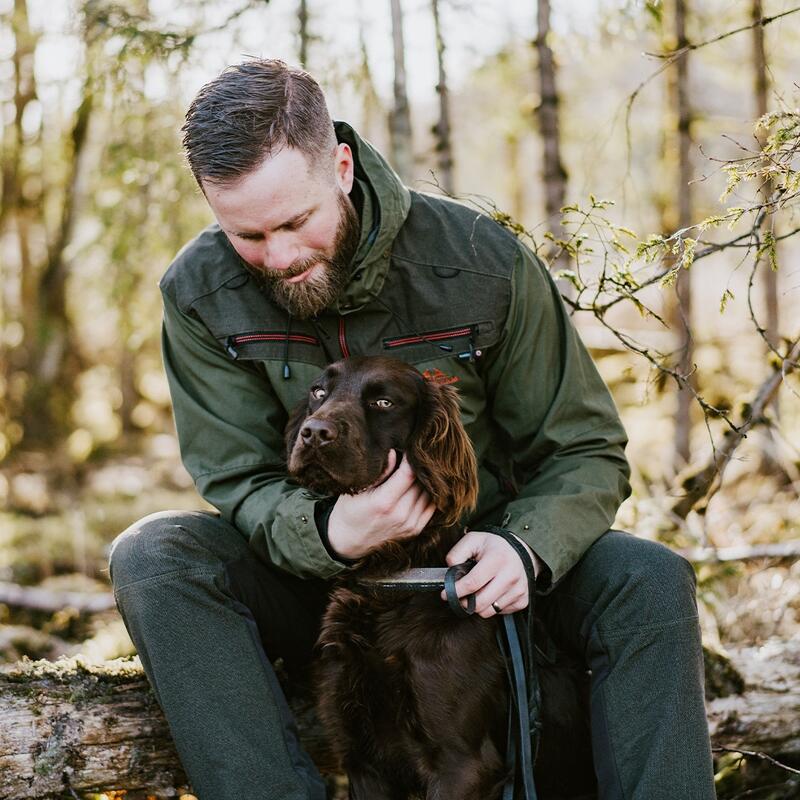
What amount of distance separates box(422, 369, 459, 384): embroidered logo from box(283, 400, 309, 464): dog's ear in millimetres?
380

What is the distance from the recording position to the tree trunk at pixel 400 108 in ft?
18.1

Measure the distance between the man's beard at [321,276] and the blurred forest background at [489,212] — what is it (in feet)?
1.02

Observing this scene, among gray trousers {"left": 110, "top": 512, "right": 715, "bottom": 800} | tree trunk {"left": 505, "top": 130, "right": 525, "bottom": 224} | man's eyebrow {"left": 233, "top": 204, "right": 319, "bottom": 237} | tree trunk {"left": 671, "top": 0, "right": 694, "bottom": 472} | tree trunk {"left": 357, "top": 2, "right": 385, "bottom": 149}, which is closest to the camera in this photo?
gray trousers {"left": 110, "top": 512, "right": 715, "bottom": 800}

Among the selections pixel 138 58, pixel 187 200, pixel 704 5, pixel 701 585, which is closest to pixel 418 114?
pixel 704 5

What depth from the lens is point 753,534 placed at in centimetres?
547

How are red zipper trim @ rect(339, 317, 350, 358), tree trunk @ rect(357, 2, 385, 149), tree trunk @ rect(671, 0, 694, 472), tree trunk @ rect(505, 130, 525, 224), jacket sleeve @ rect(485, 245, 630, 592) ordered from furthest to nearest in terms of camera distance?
tree trunk @ rect(505, 130, 525, 224) < tree trunk @ rect(357, 2, 385, 149) < tree trunk @ rect(671, 0, 694, 472) < red zipper trim @ rect(339, 317, 350, 358) < jacket sleeve @ rect(485, 245, 630, 592)

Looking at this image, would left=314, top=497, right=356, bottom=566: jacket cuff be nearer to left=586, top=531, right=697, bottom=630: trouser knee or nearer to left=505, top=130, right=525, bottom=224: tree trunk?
left=586, top=531, right=697, bottom=630: trouser knee

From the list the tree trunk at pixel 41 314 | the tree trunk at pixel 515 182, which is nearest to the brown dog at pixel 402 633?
the tree trunk at pixel 41 314

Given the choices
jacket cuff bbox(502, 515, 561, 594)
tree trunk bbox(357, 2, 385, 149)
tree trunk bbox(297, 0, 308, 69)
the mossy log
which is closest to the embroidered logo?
jacket cuff bbox(502, 515, 561, 594)

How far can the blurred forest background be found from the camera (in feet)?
10.9

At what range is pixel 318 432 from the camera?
8.15 feet

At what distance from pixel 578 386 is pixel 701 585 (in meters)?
1.73

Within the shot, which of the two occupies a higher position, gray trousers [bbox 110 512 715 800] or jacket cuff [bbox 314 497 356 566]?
jacket cuff [bbox 314 497 356 566]

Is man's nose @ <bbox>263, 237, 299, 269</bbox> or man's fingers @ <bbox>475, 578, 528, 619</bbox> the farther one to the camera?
man's nose @ <bbox>263, 237, 299, 269</bbox>
